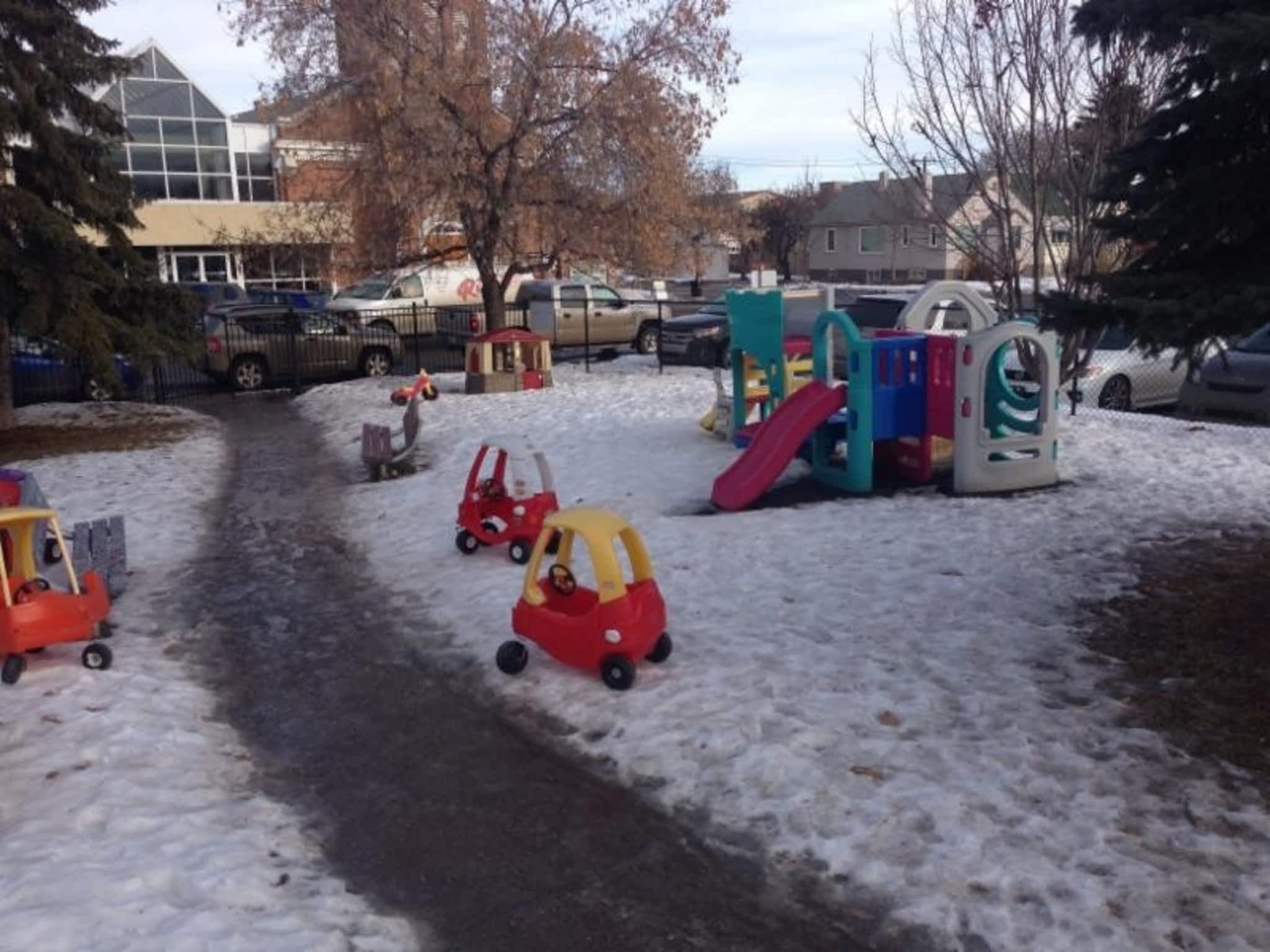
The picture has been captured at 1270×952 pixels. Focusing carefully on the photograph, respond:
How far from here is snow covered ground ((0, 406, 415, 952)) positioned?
405 centimetres

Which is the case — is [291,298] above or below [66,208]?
below

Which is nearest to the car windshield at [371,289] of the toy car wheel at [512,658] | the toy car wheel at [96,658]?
the toy car wheel at [96,658]

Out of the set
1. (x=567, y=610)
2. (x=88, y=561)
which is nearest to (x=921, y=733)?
(x=567, y=610)

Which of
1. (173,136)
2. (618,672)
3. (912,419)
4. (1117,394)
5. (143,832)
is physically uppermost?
(173,136)

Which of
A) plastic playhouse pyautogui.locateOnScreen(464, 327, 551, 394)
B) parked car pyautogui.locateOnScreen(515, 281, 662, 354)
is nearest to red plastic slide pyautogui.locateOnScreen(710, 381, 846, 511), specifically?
plastic playhouse pyautogui.locateOnScreen(464, 327, 551, 394)

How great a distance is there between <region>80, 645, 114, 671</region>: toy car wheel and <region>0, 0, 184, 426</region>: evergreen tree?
9304 mm

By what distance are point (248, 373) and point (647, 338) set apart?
9.63 metres

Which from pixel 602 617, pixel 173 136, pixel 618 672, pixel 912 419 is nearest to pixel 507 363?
pixel 912 419

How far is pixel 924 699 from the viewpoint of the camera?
19.3 ft

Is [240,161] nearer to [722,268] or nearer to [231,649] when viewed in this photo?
[722,268]

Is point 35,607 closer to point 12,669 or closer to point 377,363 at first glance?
point 12,669

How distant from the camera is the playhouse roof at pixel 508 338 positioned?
759 inches

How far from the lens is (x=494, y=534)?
9133 millimetres

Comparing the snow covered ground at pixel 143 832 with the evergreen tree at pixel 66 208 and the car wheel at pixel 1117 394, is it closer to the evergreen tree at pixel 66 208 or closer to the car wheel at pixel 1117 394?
the evergreen tree at pixel 66 208
